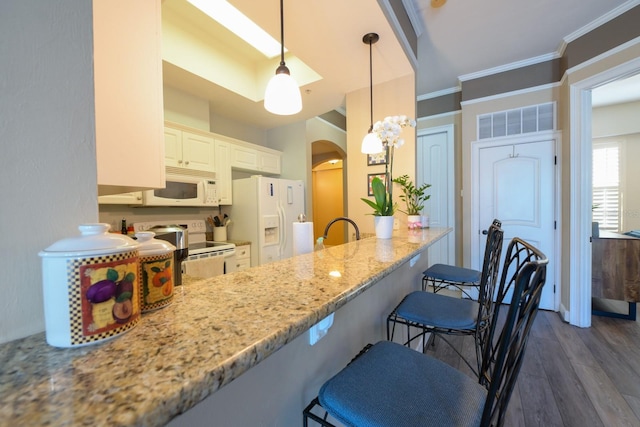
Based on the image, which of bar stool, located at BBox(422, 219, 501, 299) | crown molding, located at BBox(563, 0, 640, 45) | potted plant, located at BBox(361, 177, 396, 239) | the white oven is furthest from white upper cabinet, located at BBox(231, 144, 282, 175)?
crown molding, located at BBox(563, 0, 640, 45)

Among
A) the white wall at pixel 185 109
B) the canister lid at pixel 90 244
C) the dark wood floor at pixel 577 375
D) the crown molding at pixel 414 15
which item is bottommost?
the dark wood floor at pixel 577 375

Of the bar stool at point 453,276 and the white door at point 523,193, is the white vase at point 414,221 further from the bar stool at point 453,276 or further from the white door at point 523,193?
the white door at point 523,193

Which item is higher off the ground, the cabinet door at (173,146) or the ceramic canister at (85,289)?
the cabinet door at (173,146)

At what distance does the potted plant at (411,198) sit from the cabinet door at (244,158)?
2178mm

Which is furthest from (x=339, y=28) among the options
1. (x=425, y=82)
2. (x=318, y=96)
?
(x=425, y=82)

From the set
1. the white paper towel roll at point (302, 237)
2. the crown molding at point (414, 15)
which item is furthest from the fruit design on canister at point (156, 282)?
the crown molding at point (414, 15)

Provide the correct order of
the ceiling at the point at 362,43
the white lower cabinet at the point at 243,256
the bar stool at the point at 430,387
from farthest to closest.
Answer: the white lower cabinet at the point at 243,256
the ceiling at the point at 362,43
the bar stool at the point at 430,387

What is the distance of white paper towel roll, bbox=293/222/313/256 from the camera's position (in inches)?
48.0

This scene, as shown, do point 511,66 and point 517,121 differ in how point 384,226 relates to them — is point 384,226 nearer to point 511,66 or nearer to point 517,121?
point 517,121

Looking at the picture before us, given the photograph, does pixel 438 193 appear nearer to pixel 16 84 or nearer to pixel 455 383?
pixel 455 383

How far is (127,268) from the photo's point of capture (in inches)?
17.0

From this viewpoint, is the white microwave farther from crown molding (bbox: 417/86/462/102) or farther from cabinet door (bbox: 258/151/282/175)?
crown molding (bbox: 417/86/462/102)

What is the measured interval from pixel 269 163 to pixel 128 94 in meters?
3.13

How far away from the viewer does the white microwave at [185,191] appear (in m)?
2.74
